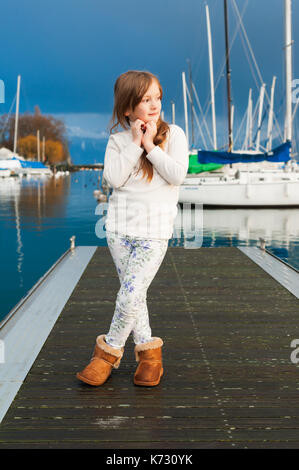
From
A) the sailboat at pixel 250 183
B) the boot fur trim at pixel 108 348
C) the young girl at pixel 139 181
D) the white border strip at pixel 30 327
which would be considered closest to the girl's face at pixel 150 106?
the young girl at pixel 139 181

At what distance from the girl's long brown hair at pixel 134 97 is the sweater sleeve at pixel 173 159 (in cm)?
6

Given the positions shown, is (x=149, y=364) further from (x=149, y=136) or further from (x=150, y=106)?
(x=150, y=106)

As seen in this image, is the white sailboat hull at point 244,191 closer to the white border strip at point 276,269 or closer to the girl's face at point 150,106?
the white border strip at point 276,269

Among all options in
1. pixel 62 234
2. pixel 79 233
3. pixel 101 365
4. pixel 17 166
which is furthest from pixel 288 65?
pixel 17 166

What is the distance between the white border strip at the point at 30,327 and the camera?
3.23 meters

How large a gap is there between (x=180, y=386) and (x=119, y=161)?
149 cm

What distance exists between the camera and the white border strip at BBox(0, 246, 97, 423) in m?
3.23

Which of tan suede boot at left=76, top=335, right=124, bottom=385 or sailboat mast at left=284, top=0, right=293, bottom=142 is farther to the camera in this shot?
sailboat mast at left=284, top=0, right=293, bottom=142

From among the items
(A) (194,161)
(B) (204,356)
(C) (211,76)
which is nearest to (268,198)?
(A) (194,161)

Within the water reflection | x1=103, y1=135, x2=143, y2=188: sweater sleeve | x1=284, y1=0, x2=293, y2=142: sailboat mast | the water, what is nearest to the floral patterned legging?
x1=103, y1=135, x2=143, y2=188: sweater sleeve

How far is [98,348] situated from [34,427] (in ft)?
2.27

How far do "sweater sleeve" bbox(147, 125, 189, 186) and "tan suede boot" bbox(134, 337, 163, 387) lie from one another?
42.5 inches

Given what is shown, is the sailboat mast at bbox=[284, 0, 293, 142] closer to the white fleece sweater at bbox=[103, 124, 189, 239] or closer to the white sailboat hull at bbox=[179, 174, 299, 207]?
the white sailboat hull at bbox=[179, 174, 299, 207]
